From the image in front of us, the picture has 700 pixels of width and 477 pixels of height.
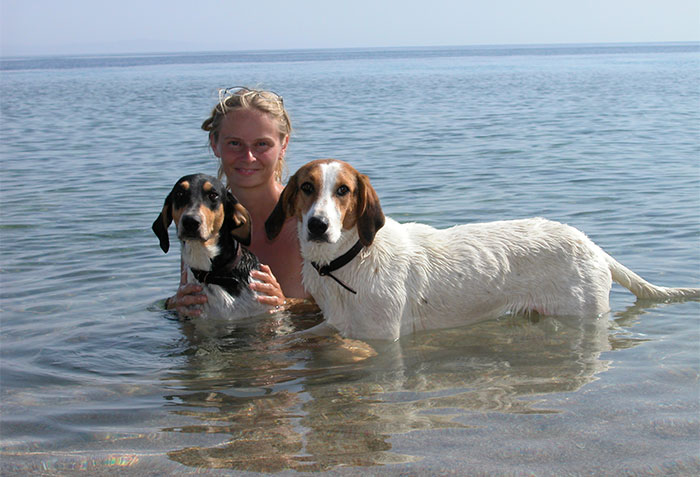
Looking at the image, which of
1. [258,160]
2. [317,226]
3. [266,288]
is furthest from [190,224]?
[258,160]

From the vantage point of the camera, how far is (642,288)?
6.10 m

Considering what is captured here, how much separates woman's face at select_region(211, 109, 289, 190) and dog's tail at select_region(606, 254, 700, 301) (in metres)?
2.96

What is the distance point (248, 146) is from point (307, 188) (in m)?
1.90

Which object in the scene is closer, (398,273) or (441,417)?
(441,417)

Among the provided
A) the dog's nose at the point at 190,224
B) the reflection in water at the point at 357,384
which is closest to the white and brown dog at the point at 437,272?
the reflection in water at the point at 357,384

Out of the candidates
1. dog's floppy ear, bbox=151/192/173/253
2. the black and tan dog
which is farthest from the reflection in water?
dog's floppy ear, bbox=151/192/173/253

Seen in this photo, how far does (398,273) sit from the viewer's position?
5.36 meters

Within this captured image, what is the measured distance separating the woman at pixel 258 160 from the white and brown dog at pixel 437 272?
4.45 feet

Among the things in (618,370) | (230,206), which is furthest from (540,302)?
(230,206)

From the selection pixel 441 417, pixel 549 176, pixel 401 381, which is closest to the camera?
pixel 441 417

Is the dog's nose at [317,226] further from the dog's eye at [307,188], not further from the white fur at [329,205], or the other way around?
the dog's eye at [307,188]

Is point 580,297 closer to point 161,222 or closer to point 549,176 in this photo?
point 161,222

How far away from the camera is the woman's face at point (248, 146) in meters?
6.67

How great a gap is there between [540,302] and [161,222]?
285cm
